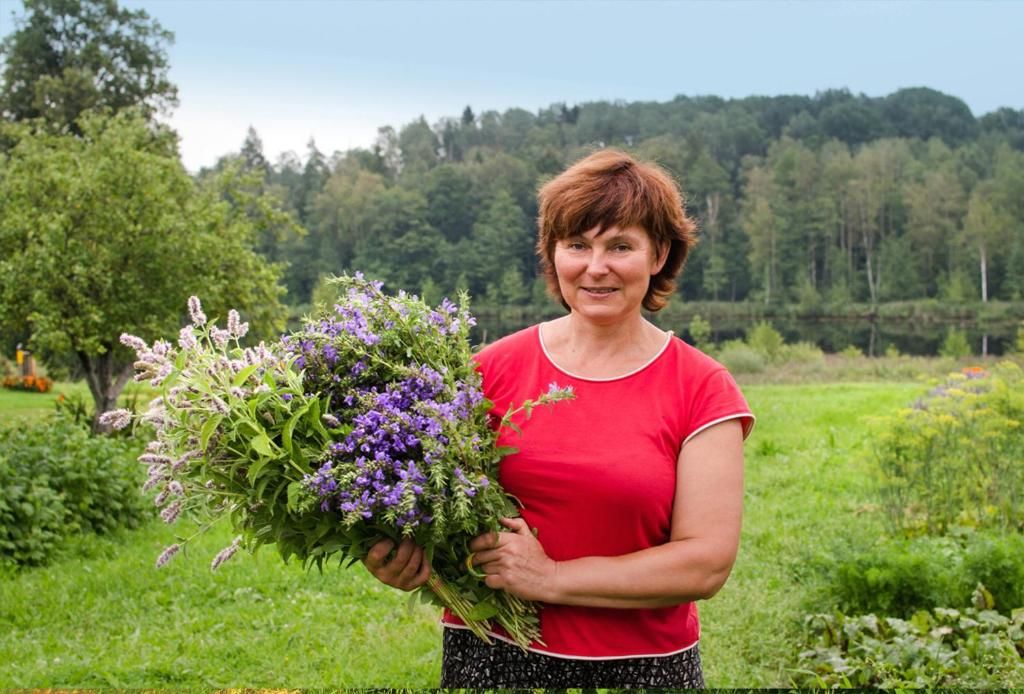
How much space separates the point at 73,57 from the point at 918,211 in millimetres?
53680

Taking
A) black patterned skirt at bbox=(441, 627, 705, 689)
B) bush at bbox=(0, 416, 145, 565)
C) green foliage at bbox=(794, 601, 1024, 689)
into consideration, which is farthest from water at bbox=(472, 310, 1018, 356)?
black patterned skirt at bbox=(441, 627, 705, 689)

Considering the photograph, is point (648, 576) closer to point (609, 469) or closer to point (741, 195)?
point (609, 469)

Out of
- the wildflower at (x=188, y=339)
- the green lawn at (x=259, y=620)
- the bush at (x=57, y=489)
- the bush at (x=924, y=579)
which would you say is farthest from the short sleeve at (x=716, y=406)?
the bush at (x=57, y=489)

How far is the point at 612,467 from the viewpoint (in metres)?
2.11

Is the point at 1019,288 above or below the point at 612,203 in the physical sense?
below

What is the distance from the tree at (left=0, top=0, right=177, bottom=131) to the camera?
2447cm

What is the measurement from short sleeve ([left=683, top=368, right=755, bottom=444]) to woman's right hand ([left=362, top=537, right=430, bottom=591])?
58 cm

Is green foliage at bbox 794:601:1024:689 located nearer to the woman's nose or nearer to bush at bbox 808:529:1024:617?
bush at bbox 808:529:1024:617

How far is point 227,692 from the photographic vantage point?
160 inches

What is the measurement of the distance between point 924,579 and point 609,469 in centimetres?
304

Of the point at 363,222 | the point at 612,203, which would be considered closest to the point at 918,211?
the point at 363,222

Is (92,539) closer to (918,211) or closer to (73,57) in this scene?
(73,57)

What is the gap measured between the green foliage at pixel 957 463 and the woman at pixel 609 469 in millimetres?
4514

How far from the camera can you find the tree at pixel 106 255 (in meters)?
11.1
